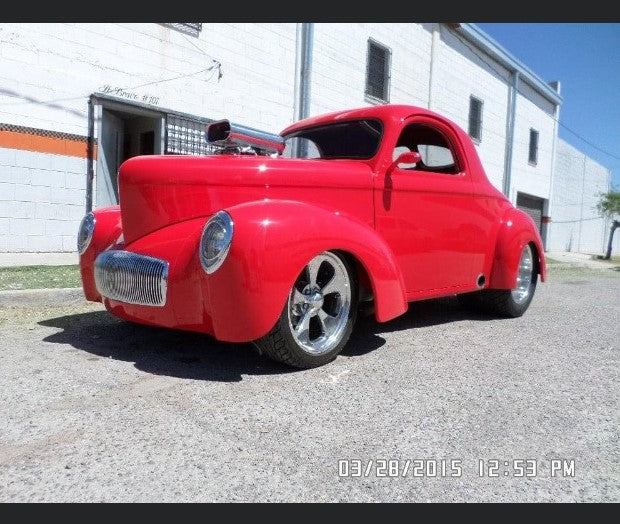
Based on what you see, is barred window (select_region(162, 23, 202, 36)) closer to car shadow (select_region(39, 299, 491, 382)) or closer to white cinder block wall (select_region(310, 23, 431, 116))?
white cinder block wall (select_region(310, 23, 431, 116))

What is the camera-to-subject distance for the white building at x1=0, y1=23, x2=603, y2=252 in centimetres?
700

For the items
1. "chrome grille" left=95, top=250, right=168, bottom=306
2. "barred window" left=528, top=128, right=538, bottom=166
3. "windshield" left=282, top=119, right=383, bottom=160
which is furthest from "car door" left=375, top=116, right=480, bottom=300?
"barred window" left=528, top=128, right=538, bottom=166

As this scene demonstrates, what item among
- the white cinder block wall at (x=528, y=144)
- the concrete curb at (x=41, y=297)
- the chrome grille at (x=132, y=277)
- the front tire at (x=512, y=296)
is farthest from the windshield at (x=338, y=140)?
the white cinder block wall at (x=528, y=144)

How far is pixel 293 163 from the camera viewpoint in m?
3.24

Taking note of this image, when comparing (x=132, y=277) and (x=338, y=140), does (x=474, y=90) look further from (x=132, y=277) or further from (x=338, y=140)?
(x=132, y=277)

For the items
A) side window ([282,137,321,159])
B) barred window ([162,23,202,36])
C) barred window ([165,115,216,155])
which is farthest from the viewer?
barred window ([165,115,216,155])

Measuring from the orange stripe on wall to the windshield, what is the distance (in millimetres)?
4403

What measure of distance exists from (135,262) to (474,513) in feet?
7.18

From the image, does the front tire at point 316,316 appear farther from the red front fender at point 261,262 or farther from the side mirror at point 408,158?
the side mirror at point 408,158

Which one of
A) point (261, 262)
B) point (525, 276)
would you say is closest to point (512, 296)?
point (525, 276)

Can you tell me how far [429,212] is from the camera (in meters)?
3.91

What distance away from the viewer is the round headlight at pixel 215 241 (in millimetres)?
2623

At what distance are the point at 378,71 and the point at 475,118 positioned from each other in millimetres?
4979

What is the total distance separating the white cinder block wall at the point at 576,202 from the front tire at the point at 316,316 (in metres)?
19.6
